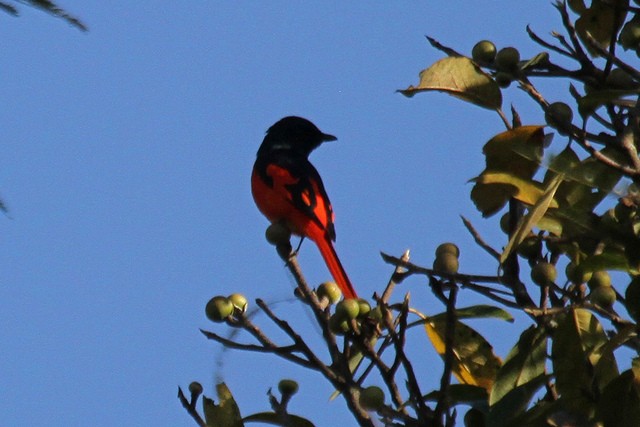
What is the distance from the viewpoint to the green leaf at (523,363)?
263 centimetres

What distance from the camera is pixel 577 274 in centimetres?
271

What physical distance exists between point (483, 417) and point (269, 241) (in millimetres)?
1406

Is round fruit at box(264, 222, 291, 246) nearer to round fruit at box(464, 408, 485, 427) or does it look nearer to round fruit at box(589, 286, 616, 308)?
round fruit at box(464, 408, 485, 427)

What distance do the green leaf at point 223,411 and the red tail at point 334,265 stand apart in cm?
178

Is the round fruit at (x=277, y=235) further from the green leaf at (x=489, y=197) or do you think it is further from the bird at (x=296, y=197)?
the green leaf at (x=489, y=197)

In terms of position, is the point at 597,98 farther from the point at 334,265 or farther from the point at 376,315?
the point at 334,265

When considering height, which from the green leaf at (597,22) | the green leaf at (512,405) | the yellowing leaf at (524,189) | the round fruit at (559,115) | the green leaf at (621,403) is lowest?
the green leaf at (621,403)

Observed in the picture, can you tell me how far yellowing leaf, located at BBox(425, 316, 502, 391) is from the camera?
302 cm

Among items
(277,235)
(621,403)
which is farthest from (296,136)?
(621,403)

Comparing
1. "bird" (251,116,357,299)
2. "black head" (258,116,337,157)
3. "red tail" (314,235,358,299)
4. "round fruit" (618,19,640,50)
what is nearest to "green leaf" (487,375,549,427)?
"round fruit" (618,19,640,50)

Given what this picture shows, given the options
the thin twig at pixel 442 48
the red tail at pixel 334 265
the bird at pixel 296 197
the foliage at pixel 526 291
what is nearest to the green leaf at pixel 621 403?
the foliage at pixel 526 291

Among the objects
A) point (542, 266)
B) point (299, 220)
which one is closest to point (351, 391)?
point (542, 266)

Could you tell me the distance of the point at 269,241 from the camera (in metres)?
3.95

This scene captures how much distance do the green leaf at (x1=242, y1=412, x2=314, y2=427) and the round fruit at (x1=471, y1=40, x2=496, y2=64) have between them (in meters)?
1.06
